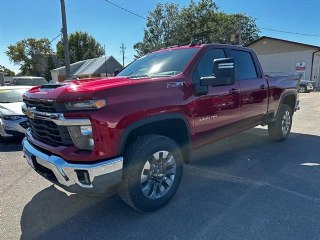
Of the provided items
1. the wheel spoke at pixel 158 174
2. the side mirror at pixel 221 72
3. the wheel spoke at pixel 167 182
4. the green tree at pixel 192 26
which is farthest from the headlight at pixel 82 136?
the green tree at pixel 192 26

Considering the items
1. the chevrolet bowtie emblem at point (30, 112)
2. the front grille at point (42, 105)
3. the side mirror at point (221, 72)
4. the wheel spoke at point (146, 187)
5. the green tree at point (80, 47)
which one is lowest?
the wheel spoke at point (146, 187)

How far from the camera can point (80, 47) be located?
65.9 m

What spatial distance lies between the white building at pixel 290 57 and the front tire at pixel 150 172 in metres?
26.7

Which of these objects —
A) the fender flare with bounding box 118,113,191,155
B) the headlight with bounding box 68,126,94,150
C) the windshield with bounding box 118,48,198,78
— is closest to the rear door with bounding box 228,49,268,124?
the windshield with bounding box 118,48,198,78

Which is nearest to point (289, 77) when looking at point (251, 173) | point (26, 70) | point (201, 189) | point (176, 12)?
point (251, 173)

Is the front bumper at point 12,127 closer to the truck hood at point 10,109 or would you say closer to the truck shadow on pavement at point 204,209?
the truck hood at point 10,109

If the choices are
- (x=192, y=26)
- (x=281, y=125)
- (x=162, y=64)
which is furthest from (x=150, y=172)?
(x=192, y=26)

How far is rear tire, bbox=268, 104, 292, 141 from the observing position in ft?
19.7

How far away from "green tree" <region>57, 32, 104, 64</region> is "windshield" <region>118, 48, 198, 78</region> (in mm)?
64966

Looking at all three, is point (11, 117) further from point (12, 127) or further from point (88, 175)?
point (88, 175)

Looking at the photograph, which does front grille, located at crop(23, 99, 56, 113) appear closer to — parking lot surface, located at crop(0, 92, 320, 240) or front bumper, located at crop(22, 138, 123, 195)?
front bumper, located at crop(22, 138, 123, 195)

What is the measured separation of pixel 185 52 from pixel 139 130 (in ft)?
4.91

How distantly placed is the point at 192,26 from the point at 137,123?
41.4 meters

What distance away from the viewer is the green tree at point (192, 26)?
3997 cm
